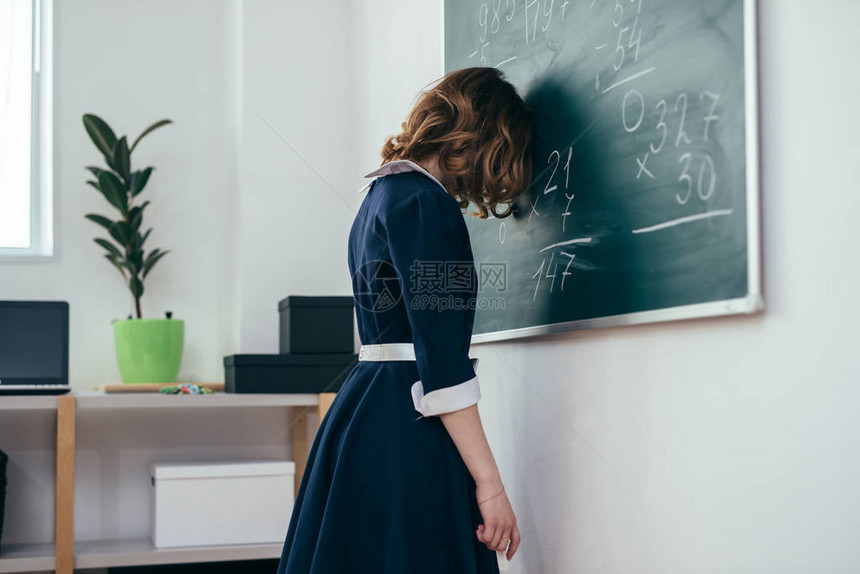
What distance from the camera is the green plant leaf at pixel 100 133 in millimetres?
2508

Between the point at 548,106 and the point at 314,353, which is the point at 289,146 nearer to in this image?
Answer: the point at 314,353

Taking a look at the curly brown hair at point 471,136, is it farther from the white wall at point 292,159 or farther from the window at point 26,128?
the window at point 26,128

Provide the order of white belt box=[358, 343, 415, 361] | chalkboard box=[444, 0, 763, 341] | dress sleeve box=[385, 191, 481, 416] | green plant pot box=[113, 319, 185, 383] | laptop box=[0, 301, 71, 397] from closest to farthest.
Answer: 1. chalkboard box=[444, 0, 763, 341]
2. dress sleeve box=[385, 191, 481, 416]
3. white belt box=[358, 343, 415, 361]
4. laptop box=[0, 301, 71, 397]
5. green plant pot box=[113, 319, 185, 383]

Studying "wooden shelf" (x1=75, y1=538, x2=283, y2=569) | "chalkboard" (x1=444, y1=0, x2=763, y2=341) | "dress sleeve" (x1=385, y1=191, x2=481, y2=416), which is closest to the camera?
"chalkboard" (x1=444, y1=0, x2=763, y2=341)

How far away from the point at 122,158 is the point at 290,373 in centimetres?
88

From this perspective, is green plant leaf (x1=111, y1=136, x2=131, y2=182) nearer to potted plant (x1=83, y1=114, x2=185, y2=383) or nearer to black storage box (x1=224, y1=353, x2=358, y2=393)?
potted plant (x1=83, y1=114, x2=185, y2=383)

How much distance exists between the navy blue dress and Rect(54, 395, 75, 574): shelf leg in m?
1.16

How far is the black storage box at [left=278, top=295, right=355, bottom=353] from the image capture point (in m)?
2.25

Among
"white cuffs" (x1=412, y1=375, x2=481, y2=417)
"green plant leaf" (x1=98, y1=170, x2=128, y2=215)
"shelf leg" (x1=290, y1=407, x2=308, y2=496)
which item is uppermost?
"green plant leaf" (x1=98, y1=170, x2=128, y2=215)

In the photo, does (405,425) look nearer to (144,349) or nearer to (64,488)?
(64,488)

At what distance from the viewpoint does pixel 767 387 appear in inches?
33.2

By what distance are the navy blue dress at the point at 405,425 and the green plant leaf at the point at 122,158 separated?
158 cm

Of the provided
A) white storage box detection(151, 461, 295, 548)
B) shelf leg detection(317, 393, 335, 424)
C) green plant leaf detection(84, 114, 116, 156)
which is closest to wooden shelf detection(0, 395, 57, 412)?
white storage box detection(151, 461, 295, 548)

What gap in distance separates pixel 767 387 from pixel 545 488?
0.57m
